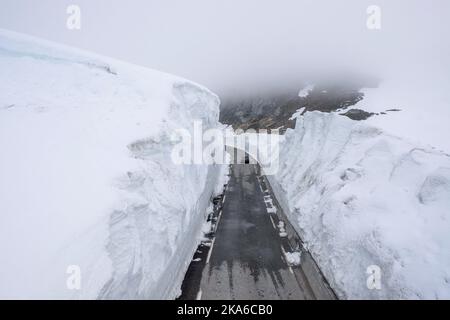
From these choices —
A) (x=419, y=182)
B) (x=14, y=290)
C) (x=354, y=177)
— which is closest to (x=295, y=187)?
(x=354, y=177)

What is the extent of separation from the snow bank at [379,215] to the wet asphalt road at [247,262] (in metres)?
1.68

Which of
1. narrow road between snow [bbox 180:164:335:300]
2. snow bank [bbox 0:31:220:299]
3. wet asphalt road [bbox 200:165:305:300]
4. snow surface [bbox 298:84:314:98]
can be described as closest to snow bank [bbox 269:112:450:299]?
narrow road between snow [bbox 180:164:335:300]

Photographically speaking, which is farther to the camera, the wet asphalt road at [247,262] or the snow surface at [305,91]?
the snow surface at [305,91]

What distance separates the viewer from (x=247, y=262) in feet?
42.5

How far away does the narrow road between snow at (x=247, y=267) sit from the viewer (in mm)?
10672

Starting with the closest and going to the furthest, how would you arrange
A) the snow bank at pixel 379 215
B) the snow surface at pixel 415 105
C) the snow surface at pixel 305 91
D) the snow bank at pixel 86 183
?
1. the snow bank at pixel 86 183
2. the snow bank at pixel 379 215
3. the snow surface at pixel 415 105
4. the snow surface at pixel 305 91

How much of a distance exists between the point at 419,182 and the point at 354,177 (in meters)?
3.01

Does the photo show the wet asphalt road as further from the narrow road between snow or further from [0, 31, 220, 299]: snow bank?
[0, 31, 220, 299]: snow bank

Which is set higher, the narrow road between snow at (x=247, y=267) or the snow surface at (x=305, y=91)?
the snow surface at (x=305, y=91)

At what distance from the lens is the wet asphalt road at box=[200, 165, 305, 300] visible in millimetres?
10758

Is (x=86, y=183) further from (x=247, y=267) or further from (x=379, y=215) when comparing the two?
(x=379, y=215)

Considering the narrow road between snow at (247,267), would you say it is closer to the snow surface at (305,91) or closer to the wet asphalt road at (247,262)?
the wet asphalt road at (247,262)

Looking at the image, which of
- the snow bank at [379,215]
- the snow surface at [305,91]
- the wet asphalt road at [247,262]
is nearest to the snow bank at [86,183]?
the wet asphalt road at [247,262]

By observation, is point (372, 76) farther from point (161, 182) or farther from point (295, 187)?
point (161, 182)
